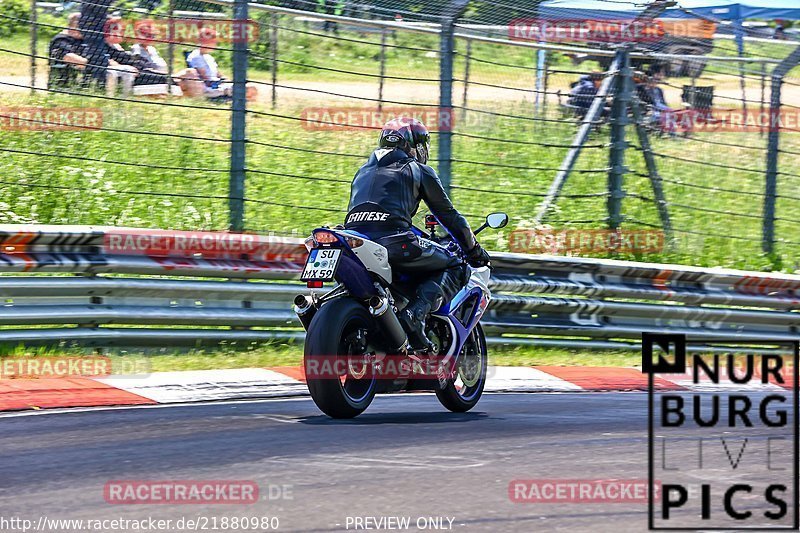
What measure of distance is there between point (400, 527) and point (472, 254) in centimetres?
329

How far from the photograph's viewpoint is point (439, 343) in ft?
25.1

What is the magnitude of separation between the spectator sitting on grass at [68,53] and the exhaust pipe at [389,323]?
3709 mm

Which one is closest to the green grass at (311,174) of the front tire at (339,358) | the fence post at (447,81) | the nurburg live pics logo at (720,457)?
the fence post at (447,81)

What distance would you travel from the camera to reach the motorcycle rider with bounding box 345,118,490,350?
7.26m

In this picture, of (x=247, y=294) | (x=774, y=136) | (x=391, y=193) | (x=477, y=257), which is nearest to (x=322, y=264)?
(x=391, y=193)

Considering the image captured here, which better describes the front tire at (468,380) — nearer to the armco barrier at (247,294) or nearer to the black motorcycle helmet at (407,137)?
the black motorcycle helmet at (407,137)

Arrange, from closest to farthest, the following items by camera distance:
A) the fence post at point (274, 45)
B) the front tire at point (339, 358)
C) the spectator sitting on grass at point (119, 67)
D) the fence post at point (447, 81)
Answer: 1. the front tire at point (339, 358)
2. the spectator sitting on grass at point (119, 67)
3. the fence post at point (274, 45)
4. the fence post at point (447, 81)

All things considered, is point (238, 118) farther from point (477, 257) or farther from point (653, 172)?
point (653, 172)

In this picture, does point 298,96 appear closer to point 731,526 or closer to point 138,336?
point 138,336

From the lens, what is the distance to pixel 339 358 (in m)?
6.76

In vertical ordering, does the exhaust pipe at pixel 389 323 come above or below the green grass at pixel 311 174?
below

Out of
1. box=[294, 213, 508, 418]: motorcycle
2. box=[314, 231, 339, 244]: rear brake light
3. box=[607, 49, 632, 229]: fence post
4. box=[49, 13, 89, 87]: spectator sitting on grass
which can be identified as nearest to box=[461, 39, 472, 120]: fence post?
box=[607, 49, 632, 229]: fence post

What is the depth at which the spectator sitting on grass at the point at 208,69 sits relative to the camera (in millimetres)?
9539

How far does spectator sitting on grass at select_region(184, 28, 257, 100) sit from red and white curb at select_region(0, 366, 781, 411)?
7.36ft
